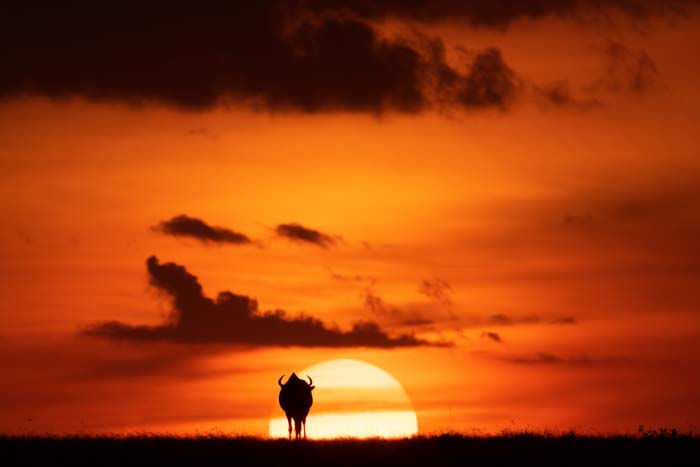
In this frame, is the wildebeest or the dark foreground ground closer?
the dark foreground ground

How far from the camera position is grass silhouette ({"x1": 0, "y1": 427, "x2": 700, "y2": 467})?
3847cm

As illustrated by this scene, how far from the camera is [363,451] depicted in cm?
3988

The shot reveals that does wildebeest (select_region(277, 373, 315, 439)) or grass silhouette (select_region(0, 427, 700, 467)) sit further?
wildebeest (select_region(277, 373, 315, 439))

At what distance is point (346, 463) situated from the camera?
38094 millimetres

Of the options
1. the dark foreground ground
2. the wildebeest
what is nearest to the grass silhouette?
the dark foreground ground

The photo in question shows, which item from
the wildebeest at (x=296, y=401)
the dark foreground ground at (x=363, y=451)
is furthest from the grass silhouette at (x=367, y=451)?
the wildebeest at (x=296, y=401)

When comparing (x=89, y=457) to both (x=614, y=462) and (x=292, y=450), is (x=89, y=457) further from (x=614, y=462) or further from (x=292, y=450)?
(x=614, y=462)

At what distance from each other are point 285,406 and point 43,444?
10.1 m

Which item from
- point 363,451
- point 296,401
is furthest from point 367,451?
point 296,401

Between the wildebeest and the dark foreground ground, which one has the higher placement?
the wildebeest

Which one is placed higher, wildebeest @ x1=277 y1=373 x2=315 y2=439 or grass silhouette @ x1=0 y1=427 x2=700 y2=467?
wildebeest @ x1=277 y1=373 x2=315 y2=439

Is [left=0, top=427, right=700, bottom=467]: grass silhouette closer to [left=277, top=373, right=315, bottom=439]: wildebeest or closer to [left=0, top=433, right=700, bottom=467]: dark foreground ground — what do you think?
[left=0, top=433, right=700, bottom=467]: dark foreground ground

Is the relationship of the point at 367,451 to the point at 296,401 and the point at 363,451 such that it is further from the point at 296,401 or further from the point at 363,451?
the point at 296,401

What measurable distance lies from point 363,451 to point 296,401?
973cm
